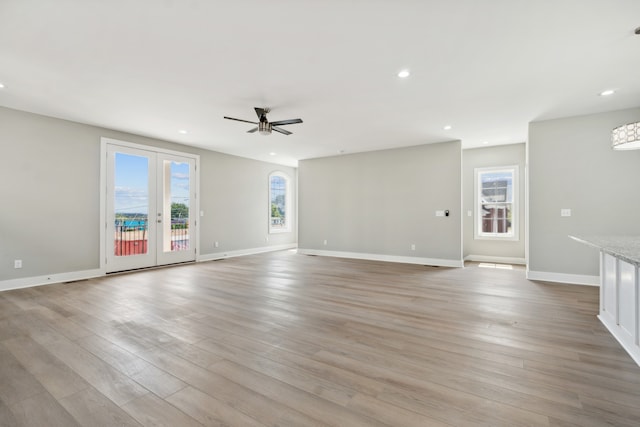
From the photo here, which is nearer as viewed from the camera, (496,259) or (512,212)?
(512,212)

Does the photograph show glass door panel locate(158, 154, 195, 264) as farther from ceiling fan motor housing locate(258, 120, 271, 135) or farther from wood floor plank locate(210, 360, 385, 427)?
wood floor plank locate(210, 360, 385, 427)

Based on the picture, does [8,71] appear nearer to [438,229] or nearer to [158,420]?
[158,420]

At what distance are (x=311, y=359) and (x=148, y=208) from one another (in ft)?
17.5

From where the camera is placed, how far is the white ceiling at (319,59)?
2.33m

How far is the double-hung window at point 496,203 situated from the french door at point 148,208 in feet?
23.4

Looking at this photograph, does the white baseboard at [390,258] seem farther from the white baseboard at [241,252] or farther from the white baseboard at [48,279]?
the white baseboard at [48,279]

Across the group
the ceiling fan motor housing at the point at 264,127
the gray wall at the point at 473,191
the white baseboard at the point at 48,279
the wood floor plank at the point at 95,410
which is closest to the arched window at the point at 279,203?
the white baseboard at the point at 48,279

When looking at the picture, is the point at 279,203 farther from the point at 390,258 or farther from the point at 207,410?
the point at 207,410

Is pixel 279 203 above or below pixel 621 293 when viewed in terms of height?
above

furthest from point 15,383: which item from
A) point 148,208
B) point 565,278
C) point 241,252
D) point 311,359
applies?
point 565,278

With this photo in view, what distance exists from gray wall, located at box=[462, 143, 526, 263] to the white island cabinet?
4.25 meters

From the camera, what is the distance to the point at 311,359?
2.29 metres

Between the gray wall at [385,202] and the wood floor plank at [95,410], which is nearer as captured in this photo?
the wood floor plank at [95,410]

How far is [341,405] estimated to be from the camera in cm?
172
